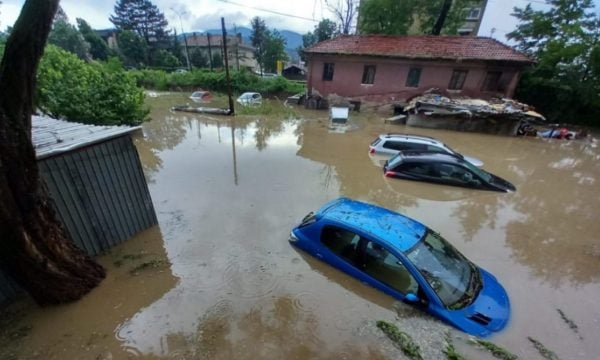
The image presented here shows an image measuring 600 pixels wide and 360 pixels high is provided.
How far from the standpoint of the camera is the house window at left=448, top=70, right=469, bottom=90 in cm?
2022

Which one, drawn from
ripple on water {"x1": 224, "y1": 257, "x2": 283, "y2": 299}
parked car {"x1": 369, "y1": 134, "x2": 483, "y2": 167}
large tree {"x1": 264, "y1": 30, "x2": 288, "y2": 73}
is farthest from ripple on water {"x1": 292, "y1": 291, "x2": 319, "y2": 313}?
large tree {"x1": 264, "y1": 30, "x2": 288, "y2": 73}

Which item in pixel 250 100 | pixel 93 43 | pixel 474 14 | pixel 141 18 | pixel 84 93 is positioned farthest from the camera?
pixel 141 18

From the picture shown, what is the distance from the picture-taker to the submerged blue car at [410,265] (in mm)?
3949

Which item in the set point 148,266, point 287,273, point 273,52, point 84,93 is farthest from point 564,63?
point 273,52

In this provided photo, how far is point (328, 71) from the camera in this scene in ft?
77.5

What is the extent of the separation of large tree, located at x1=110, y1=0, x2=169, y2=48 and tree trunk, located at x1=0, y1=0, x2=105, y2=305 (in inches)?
2588

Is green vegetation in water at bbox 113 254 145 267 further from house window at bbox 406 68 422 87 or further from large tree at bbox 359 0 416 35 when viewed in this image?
large tree at bbox 359 0 416 35

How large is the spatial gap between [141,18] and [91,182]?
69840 millimetres

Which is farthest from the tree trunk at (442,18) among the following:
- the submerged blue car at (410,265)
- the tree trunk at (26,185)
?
the tree trunk at (26,185)

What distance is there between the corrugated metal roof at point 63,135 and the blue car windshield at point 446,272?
596 centimetres

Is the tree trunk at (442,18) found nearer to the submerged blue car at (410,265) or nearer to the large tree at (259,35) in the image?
the submerged blue car at (410,265)

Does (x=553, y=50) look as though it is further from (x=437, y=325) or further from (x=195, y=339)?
(x=195, y=339)

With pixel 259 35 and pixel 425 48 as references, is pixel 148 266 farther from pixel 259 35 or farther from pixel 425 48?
pixel 259 35

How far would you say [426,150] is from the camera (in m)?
10.2
